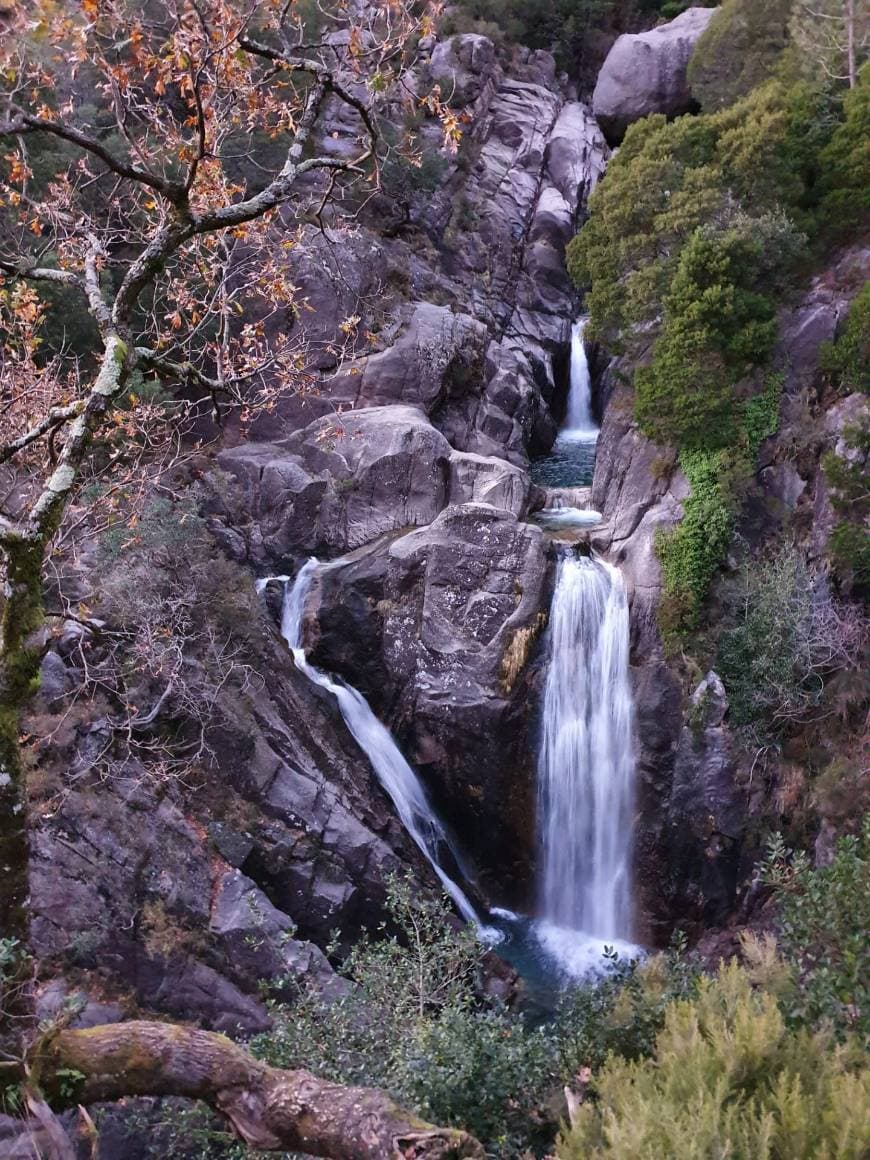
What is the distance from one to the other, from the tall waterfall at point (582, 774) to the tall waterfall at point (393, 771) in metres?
1.77

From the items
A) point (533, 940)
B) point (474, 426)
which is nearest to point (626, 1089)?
point (533, 940)

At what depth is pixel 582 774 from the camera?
1450cm

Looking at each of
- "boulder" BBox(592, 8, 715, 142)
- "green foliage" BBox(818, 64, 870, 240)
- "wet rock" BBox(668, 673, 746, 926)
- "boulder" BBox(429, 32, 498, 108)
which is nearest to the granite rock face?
"wet rock" BBox(668, 673, 746, 926)

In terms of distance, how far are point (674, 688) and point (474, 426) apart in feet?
31.7

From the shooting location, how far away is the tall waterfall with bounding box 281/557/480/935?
13898 mm

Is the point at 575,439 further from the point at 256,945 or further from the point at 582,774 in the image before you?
the point at 256,945

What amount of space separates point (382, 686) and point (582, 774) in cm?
401

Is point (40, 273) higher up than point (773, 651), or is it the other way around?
point (40, 273)

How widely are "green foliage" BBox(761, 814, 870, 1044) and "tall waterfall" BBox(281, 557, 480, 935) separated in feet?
25.0

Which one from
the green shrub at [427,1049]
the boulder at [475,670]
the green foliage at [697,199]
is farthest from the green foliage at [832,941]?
the green foliage at [697,199]

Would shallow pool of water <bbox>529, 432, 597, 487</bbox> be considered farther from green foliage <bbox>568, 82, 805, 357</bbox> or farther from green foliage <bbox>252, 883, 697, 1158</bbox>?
green foliage <bbox>252, 883, 697, 1158</bbox>

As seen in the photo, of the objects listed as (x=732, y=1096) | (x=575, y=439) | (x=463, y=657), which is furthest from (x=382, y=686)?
(x=575, y=439)

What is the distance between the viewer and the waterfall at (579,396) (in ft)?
81.5

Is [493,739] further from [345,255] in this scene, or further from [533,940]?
[345,255]
